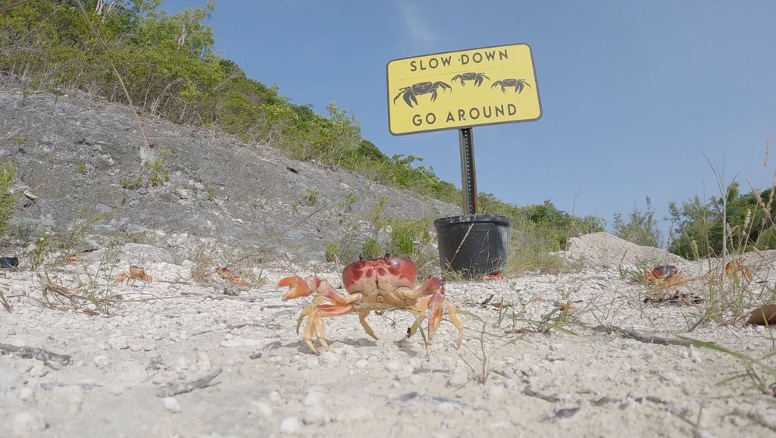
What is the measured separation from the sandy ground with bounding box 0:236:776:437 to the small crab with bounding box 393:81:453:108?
351cm

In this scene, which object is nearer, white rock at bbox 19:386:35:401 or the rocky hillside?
white rock at bbox 19:386:35:401

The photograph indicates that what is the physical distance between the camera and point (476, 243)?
4758mm

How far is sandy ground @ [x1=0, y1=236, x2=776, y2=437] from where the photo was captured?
3.28 feet

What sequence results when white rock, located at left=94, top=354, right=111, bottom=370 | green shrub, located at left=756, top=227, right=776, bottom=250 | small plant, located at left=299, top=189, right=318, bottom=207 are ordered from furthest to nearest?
small plant, located at left=299, top=189, right=318, bottom=207 → green shrub, located at left=756, top=227, right=776, bottom=250 → white rock, located at left=94, top=354, right=111, bottom=370

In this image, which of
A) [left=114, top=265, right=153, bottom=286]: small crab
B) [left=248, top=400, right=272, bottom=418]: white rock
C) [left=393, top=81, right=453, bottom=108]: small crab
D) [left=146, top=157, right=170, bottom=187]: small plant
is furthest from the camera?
[left=146, top=157, right=170, bottom=187]: small plant

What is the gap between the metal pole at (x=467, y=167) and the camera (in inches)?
207

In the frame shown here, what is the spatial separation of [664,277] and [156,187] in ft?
22.3

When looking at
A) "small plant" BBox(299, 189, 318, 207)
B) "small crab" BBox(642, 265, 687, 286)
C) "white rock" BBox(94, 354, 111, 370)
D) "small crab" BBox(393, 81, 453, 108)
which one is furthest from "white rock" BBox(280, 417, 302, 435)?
"small plant" BBox(299, 189, 318, 207)

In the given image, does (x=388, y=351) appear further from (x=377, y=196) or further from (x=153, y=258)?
(x=377, y=196)

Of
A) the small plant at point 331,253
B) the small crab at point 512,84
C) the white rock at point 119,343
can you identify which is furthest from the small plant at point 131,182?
the white rock at point 119,343

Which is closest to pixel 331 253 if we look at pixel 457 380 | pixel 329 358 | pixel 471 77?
pixel 471 77

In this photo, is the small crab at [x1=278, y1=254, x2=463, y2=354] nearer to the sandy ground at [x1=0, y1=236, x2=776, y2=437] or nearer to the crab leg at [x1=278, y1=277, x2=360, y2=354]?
the crab leg at [x1=278, y1=277, x2=360, y2=354]

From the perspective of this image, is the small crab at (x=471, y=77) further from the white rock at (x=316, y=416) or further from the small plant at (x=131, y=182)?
the small plant at (x=131, y=182)

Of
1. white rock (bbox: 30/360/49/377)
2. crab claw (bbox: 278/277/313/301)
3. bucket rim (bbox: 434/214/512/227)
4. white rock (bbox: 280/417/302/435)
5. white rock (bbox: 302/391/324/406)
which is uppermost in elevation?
bucket rim (bbox: 434/214/512/227)
